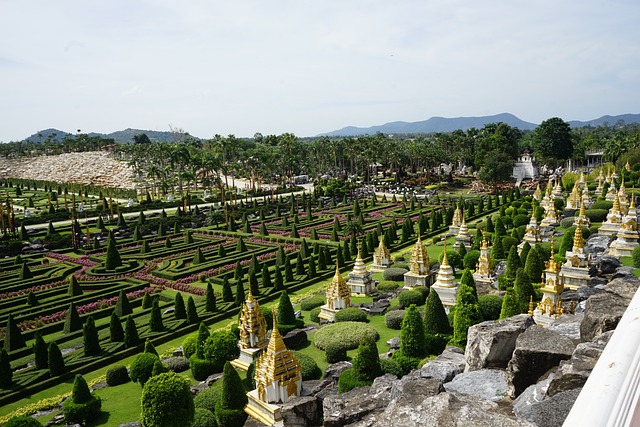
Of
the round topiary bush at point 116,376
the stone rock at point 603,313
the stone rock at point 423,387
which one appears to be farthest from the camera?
the round topiary bush at point 116,376

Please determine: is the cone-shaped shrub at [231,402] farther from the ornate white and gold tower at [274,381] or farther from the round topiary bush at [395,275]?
the round topiary bush at [395,275]

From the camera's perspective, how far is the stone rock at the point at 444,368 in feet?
50.5

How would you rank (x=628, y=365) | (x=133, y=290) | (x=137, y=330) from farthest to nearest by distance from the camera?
(x=133, y=290) → (x=137, y=330) → (x=628, y=365)

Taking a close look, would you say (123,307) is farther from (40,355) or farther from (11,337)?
(40,355)

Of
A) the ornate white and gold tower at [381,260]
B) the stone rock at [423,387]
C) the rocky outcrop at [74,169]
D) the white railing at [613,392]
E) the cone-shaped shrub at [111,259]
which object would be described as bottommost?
the ornate white and gold tower at [381,260]

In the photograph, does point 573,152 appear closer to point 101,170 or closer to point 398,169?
point 398,169

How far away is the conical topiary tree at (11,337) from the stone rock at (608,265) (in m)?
34.3

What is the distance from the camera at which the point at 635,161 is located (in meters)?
70.6

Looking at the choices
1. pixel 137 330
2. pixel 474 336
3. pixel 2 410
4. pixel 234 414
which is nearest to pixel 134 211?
A: pixel 137 330

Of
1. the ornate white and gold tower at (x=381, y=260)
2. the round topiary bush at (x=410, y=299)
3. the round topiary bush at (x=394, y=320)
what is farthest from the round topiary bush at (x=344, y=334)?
the ornate white and gold tower at (x=381, y=260)

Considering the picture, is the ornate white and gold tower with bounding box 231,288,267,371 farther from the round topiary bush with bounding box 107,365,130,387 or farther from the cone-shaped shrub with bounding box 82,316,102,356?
the cone-shaped shrub with bounding box 82,316,102,356

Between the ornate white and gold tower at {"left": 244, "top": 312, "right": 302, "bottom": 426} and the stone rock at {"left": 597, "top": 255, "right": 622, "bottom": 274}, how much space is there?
21.3 metres

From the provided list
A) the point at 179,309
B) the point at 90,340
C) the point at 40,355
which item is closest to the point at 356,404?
the point at 90,340

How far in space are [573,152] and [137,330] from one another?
87792 mm
